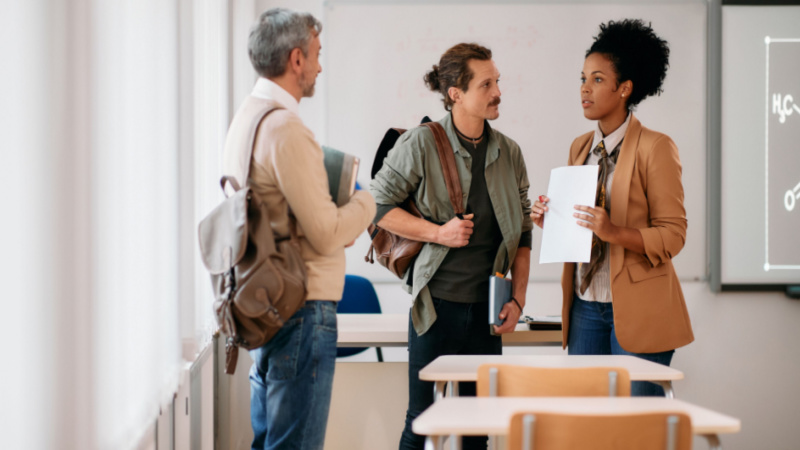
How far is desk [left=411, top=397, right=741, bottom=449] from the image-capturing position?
1.31 metres

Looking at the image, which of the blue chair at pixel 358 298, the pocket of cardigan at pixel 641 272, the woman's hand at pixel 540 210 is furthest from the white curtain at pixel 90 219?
the blue chair at pixel 358 298

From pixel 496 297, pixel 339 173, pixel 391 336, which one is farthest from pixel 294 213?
pixel 391 336

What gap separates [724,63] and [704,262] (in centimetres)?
114

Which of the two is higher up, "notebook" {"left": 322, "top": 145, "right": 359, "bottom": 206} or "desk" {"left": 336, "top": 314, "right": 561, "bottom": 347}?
"notebook" {"left": 322, "top": 145, "right": 359, "bottom": 206}

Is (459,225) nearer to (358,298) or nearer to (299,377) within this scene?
(299,377)

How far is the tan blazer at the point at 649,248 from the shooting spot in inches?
82.8

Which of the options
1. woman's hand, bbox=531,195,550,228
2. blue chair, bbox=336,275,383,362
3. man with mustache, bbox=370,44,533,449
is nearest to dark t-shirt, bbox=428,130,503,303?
man with mustache, bbox=370,44,533,449

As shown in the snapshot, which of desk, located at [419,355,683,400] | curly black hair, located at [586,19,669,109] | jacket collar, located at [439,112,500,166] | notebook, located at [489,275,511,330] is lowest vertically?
desk, located at [419,355,683,400]

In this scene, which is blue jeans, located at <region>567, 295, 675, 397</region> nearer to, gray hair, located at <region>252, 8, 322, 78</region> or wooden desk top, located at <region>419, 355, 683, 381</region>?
wooden desk top, located at <region>419, 355, 683, 381</region>

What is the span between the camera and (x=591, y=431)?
1276 mm

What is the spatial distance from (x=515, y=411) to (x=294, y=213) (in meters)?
0.62

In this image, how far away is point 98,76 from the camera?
1.24 metres

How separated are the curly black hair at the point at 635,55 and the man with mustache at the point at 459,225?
40 centimetres

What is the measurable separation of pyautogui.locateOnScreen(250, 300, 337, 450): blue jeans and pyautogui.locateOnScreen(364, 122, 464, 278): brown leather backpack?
→ 0.76 metres
